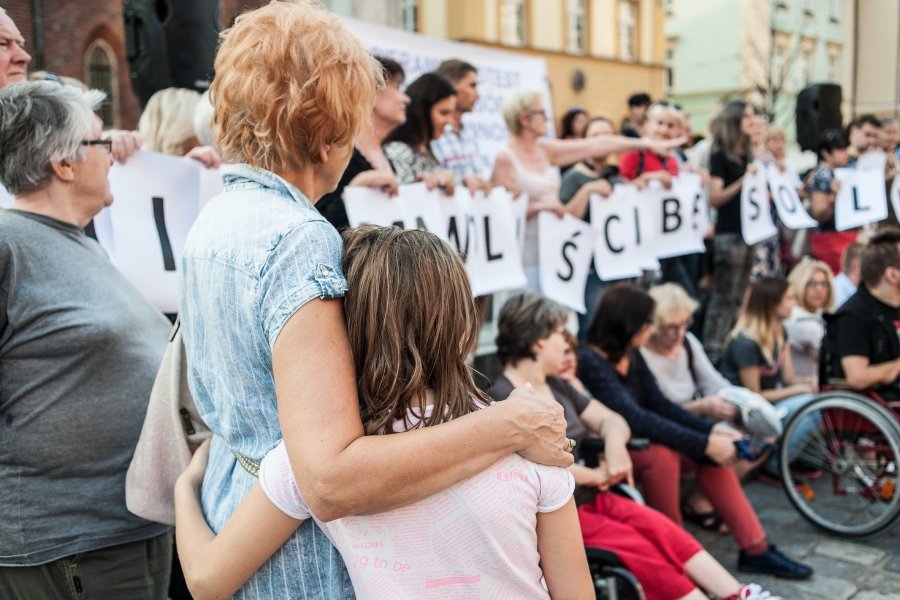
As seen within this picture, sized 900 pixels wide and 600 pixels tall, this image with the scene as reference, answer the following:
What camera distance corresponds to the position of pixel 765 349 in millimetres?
5078

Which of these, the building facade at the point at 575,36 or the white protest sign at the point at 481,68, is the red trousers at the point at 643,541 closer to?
the white protest sign at the point at 481,68

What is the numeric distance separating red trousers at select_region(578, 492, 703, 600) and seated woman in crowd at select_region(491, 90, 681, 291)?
1825 millimetres

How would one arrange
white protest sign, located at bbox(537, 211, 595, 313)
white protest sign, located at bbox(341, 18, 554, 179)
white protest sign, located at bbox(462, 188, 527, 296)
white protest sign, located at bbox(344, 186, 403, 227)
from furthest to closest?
white protest sign, located at bbox(341, 18, 554, 179), white protest sign, located at bbox(537, 211, 595, 313), white protest sign, located at bbox(462, 188, 527, 296), white protest sign, located at bbox(344, 186, 403, 227)

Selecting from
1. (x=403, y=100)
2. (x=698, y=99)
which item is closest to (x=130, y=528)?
(x=403, y=100)

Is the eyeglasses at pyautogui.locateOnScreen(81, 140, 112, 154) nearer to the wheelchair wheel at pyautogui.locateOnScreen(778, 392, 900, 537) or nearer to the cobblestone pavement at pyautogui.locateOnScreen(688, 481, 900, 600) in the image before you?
the cobblestone pavement at pyautogui.locateOnScreen(688, 481, 900, 600)

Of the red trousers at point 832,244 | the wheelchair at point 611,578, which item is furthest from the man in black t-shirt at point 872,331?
the red trousers at point 832,244

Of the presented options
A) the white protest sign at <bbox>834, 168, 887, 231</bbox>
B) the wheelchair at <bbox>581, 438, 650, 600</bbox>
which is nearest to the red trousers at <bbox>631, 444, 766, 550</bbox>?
the wheelchair at <bbox>581, 438, 650, 600</bbox>

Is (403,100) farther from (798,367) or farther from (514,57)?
(514,57)

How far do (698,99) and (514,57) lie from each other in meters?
28.8

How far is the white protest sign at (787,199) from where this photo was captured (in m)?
6.80

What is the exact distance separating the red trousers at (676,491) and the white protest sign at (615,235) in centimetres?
148

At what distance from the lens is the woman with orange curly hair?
1.24 m

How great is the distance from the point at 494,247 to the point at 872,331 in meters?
2.04

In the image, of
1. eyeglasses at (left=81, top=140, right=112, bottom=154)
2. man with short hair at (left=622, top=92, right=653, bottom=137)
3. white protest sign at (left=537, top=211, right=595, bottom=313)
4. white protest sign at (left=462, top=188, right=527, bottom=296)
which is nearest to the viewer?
eyeglasses at (left=81, top=140, right=112, bottom=154)
